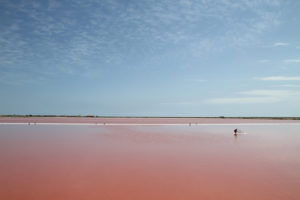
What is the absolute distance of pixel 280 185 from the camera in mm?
6867

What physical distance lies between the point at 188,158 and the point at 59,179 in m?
6.32

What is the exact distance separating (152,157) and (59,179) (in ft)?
16.4

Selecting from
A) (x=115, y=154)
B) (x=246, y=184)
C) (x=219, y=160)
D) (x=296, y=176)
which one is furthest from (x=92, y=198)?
(x=296, y=176)

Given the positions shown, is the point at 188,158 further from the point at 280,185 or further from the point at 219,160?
the point at 280,185

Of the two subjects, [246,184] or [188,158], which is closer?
[246,184]

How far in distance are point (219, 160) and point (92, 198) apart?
689 cm

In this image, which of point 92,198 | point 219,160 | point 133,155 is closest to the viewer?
point 92,198

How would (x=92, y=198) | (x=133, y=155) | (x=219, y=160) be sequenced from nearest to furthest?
1. (x=92, y=198)
2. (x=219, y=160)
3. (x=133, y=155)

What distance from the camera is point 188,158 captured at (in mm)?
10695

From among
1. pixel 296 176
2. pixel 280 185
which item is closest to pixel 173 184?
pixel 280 185

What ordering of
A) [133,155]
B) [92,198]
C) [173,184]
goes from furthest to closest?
1. [133,155]
2. [173,184]
3. [92,198]

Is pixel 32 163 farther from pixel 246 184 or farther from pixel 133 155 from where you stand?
pixel 246 184

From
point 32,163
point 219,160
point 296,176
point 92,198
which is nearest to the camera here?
point 92,198

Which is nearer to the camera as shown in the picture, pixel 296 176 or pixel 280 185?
pixel 280 185
